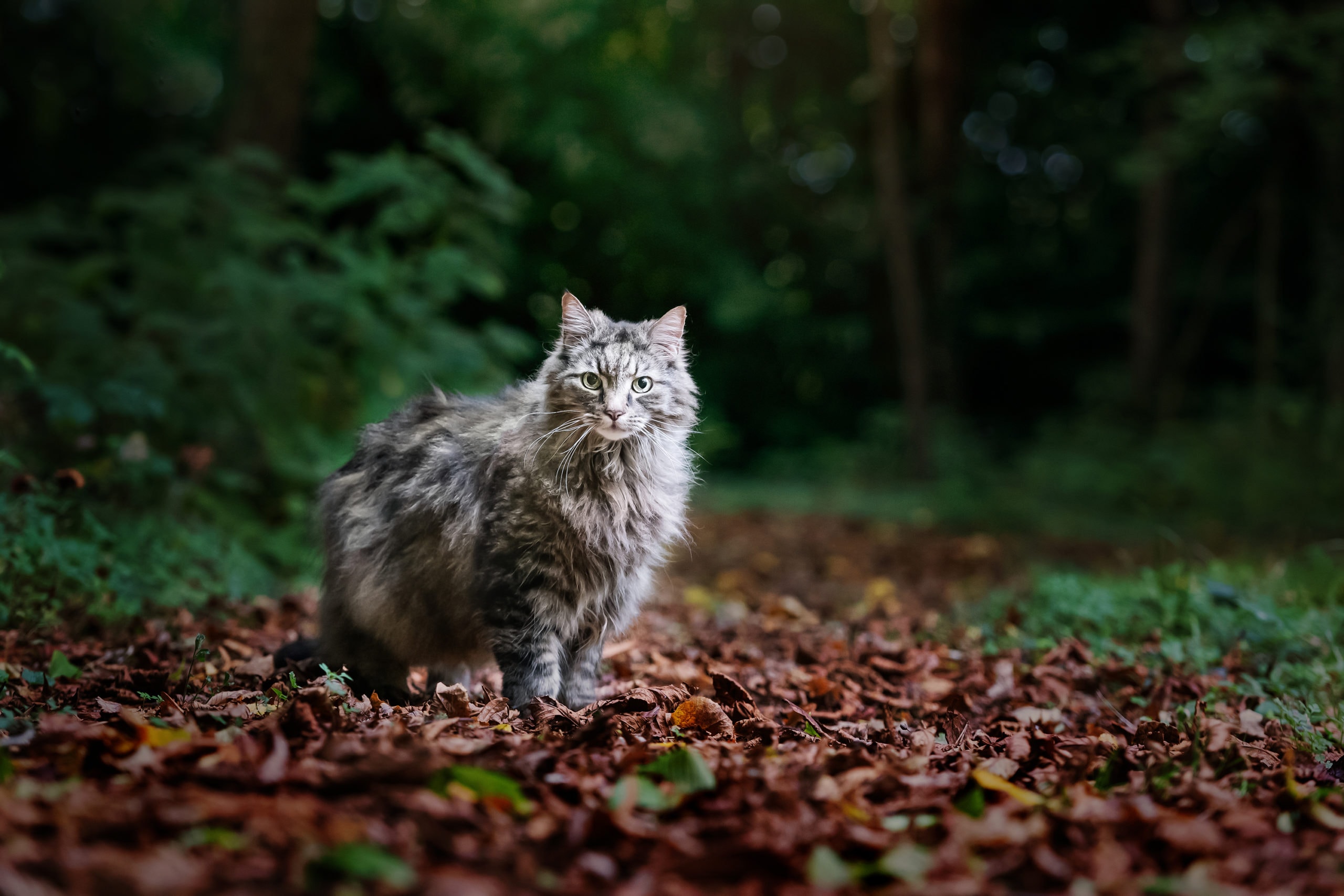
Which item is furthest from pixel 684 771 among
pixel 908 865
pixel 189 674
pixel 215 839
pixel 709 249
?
pixel 709 249

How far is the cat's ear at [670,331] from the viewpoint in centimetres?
351

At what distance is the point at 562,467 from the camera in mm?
3213

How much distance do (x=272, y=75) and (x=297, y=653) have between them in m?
6.18

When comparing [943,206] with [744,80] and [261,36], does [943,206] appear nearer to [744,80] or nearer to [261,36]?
[744,80]

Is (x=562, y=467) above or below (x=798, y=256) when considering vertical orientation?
below

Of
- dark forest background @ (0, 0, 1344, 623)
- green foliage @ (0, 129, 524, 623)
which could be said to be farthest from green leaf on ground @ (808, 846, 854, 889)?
dark forest background @ (0, 0, 1344, 623)

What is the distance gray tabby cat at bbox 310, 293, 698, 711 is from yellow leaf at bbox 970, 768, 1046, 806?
4.71 feet

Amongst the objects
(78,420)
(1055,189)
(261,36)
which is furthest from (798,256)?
(78,420)

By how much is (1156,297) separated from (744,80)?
10304mm

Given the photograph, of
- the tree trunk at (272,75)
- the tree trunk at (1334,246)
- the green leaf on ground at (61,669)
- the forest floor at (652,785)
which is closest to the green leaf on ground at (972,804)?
the forest floor at (652,785)

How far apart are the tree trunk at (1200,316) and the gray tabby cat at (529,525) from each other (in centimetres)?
1297

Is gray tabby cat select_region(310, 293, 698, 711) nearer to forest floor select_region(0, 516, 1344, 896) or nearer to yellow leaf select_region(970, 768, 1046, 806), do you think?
forest floor select_region(0, 516, 1344, 896)

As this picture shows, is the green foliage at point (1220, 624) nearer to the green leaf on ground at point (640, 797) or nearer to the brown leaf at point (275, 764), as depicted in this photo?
the green leaf on ground at point (640, 797)

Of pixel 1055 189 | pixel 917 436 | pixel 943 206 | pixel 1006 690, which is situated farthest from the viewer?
pixel 1055 189
